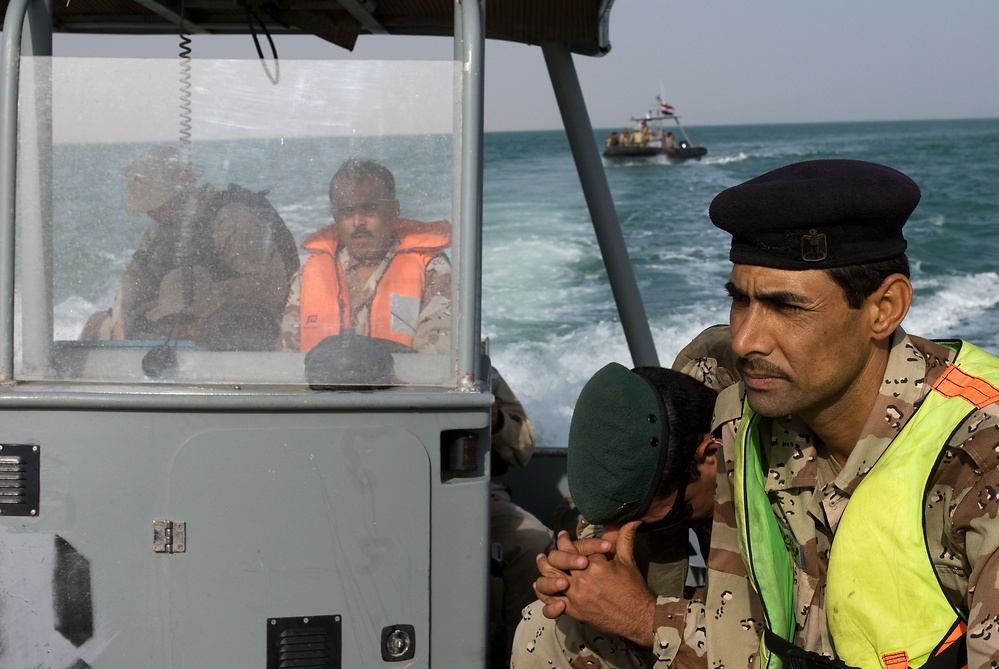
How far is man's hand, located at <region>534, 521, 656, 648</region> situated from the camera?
2.37 m

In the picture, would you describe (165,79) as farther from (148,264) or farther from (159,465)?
(159,465)

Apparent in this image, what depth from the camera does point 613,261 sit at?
154 inches

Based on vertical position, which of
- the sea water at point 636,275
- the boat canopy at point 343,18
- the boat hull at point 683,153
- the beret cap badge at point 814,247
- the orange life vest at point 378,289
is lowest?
the sea water at point 636,275

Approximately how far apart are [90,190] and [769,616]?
5.45 feet

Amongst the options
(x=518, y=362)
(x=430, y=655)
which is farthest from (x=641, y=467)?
(x=518, y=362)

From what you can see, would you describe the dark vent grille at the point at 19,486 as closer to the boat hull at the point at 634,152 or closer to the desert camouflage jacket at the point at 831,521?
the desert camouflage jacket at the point at 831,521

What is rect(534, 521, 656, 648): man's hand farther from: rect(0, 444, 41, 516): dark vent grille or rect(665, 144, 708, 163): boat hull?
rect(665, 144, 708, 163): boat hull

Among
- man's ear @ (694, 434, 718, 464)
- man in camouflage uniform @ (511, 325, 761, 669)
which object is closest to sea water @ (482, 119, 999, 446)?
man in camouflage uniform @ (511, 325, 761, 669)

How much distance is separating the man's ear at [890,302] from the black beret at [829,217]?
0.05 meters

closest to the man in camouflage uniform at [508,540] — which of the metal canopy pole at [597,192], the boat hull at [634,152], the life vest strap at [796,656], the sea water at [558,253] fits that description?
the metal canopy pole at [597,192]

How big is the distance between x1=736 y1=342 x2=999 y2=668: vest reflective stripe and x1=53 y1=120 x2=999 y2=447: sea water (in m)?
0.23

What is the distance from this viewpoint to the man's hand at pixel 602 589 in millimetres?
2365

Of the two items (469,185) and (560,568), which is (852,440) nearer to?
(560,568)

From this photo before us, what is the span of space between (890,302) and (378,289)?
1.05 metres
